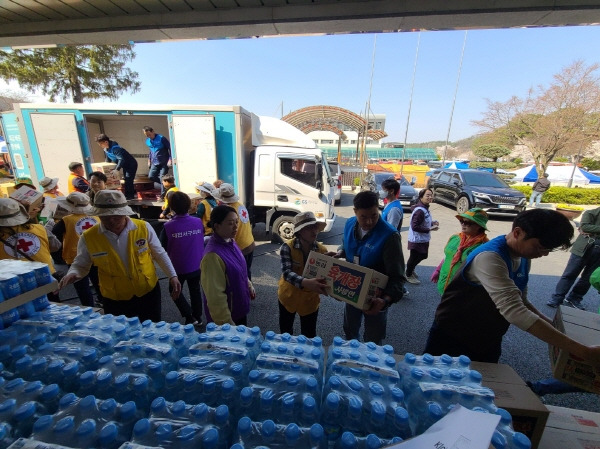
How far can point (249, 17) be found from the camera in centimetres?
251

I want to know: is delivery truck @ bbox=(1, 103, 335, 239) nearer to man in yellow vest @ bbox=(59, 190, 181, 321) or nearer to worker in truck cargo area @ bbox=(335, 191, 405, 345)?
man in yellow vest @ bbox=(59, 190, 181, 321)

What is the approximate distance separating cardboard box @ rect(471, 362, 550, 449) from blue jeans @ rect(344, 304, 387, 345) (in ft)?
3.38

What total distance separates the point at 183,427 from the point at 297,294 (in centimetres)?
161

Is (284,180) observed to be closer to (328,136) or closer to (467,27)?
Answer: (467,27)

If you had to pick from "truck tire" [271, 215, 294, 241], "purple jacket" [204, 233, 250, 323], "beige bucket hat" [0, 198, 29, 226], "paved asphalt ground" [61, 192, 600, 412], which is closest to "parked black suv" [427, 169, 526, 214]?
"paved asphalt ground" [61, 192, 600, 412]

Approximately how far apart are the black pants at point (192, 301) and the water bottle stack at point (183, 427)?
8.84 feet

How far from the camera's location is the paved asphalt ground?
306 cm

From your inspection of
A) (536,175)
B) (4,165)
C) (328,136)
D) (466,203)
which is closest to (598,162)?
(536,175)

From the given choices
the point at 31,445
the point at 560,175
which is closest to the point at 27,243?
the point at 31,445

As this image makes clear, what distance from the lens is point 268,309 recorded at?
404cm

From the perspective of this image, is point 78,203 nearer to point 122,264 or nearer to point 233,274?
point 122,264

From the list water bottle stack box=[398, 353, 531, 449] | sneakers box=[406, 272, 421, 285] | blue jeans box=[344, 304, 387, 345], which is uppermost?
water bottle stack box=[398, 353, 531, 449]

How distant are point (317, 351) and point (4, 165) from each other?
21.8m

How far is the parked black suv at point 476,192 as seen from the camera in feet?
32.6
